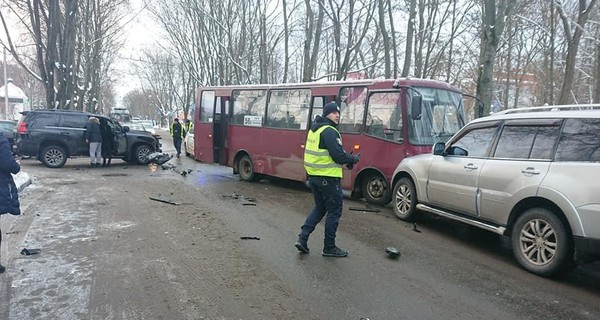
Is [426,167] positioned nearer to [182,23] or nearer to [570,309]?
[570,309]

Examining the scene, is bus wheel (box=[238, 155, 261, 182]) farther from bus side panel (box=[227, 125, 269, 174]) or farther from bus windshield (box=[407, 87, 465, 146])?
bus windshield (box=[407, 87, 465, 146])

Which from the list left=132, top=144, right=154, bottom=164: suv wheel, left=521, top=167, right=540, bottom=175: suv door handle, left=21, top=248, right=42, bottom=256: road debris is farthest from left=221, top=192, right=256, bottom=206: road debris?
left=132, top=144, right=154, bottom=164: suv wheel

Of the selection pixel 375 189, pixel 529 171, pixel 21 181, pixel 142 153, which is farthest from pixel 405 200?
pixel 142 153

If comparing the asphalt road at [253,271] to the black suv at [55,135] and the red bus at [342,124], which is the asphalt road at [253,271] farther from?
the black suv at [55,135]

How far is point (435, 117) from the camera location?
30.6 ft

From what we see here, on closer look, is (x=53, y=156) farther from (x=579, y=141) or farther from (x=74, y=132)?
(x=579, y=141)

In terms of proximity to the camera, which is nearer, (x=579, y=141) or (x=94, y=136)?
(x=579, y=141)

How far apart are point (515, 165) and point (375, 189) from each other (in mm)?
4251

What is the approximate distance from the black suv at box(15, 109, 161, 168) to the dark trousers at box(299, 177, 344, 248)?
12.4 meters

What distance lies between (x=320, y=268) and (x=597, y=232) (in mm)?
2842

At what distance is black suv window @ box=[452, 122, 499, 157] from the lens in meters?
6.36

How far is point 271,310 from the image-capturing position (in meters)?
4.11

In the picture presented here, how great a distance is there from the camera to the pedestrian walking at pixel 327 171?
18.4 ft

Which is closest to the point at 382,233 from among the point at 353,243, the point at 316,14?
the point at 353,243
